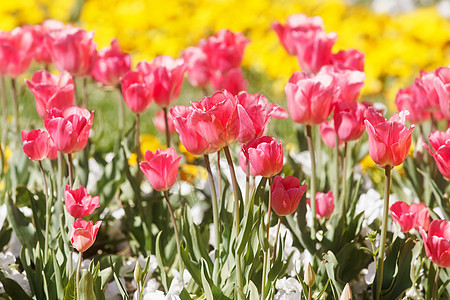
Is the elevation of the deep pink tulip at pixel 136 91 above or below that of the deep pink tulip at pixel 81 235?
above

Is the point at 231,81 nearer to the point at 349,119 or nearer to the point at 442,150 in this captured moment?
the point at 349,119

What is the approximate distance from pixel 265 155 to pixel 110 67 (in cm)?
71

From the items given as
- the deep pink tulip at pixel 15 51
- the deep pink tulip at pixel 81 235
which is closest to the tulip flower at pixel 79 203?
the deep pink tulip at pixel 81 235

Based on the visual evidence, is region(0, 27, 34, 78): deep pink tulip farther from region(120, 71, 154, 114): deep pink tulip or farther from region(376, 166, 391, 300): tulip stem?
region(376, 166, 391, 300): tulip stem

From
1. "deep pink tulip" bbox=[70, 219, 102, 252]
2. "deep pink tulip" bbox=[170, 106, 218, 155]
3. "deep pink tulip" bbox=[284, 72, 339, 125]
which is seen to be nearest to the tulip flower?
"deep pink tulip" bbox=[70, 219, 102, 252]

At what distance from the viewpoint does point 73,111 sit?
121 cm

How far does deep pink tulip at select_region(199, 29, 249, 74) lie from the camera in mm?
1773

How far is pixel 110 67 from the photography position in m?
1.60

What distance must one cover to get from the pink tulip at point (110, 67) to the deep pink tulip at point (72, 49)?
0.10 feet

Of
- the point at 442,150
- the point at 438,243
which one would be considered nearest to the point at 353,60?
the point at 442,150

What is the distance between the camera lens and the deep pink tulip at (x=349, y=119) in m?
1.28

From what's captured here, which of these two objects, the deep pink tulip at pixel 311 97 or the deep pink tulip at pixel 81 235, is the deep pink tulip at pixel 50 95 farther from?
the deep pink tulip at pixel 311 97

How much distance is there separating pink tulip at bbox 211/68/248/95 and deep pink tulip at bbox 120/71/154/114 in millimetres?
361

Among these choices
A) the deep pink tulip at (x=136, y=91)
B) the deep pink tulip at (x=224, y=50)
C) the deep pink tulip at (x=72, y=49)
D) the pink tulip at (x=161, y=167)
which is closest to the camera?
the pink tulip at (x=161, y=167)
